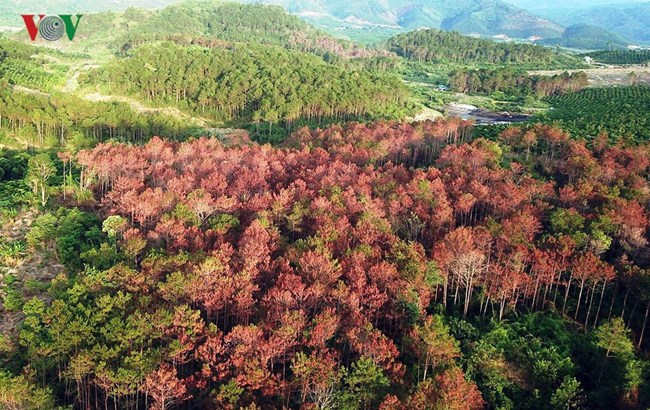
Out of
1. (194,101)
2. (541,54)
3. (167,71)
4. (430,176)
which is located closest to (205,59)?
(167,71)

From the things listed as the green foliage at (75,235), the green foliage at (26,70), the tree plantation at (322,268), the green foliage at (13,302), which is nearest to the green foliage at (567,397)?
the tree plantation at (322,268)

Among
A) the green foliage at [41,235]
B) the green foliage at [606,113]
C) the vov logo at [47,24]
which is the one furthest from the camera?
the green foliage at [606,113]

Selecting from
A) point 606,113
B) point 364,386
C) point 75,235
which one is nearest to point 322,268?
point 364,386

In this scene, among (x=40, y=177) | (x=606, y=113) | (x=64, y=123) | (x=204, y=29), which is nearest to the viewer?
(x=40, y=177)

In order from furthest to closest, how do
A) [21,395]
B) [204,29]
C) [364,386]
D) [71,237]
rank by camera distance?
[204,29] < [71,237] < [364,386] < [21,395]

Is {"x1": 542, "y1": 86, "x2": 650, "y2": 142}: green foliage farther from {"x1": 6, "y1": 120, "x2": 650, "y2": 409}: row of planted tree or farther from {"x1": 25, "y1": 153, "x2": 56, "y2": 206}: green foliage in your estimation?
{"x1": 25, "y1": 153, "x2": 56, "y2": 206}: green foliage

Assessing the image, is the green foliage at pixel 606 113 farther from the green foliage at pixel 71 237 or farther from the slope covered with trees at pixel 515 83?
the green foliage at pixel 71 237

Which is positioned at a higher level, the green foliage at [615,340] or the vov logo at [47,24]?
the vov logo at [47,24]

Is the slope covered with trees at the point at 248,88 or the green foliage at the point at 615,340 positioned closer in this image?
the green foliage at the point at 615,340

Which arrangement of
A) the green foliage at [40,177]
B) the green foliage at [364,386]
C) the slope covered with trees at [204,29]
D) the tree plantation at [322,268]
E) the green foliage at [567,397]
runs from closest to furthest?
the green foliage at [364,386] → the tree plantation at [322,268] → the green foliage at [567,397] → the green foliage at [40,177] → the slope covered with trees at [204,29]

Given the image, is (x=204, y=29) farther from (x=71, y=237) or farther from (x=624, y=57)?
(x=71, y=237)
